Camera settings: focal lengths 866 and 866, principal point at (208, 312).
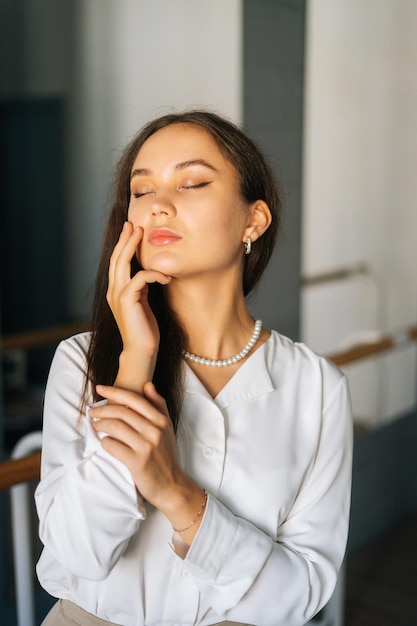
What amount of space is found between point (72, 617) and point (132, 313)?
0.42m

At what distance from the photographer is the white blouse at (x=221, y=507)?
988mm

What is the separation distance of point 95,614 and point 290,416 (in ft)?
1.22

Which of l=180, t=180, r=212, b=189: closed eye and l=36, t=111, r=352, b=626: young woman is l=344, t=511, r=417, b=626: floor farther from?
l=180, t=180, r=212, b=189: closed eye

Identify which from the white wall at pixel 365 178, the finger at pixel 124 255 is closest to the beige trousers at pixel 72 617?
the finger at pixel 124 255

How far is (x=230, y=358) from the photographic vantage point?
1252 mm

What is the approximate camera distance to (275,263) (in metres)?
2.25

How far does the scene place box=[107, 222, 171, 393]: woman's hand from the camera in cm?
105

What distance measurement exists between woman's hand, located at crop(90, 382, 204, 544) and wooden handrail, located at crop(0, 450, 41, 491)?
1.44 ft

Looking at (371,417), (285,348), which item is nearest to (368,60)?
(371,417)

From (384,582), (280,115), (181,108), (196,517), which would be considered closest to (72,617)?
(196,517)

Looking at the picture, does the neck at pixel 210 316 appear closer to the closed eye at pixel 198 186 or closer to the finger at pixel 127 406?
the closed eye at pixel 198 186

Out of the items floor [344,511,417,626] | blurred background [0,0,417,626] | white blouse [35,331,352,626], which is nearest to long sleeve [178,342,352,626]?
white blouse [35,331,352,626]

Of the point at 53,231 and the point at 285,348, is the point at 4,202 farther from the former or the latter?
the point at 285,348

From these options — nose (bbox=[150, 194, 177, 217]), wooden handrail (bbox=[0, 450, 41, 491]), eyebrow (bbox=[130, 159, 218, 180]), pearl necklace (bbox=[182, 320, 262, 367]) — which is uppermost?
eyebrow (bbox=[130, 159, 218, 180])
